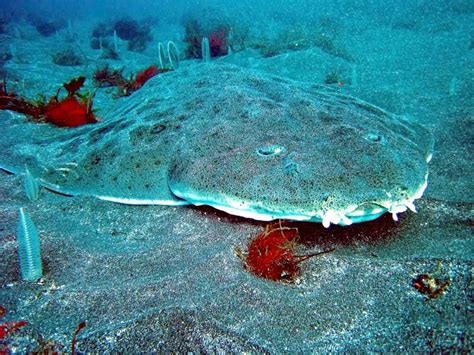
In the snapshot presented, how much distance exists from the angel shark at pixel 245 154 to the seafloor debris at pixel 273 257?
0.28 m

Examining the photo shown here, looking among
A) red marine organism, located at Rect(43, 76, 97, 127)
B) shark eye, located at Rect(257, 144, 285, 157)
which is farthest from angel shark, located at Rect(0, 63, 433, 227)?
red marine organism, located at Rect(43, 76, 97, 127)

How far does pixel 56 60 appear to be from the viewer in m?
12.3

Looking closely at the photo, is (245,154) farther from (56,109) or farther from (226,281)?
(56,109)

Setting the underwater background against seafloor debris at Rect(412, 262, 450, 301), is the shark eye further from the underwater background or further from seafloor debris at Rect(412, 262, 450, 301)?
Answer: seafloor debris at Rect(412, 262, 450, 301)

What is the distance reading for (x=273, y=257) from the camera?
8.11 feet

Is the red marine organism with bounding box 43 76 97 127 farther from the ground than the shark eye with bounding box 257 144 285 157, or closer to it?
closer to it

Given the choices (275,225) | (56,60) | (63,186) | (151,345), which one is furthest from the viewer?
(56,60)

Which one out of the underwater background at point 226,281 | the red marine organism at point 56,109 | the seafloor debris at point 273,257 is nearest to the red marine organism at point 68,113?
the red marine organism at point 56,109

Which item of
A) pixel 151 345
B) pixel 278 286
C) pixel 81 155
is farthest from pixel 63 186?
pixel 278 286

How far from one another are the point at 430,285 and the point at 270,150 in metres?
1.63

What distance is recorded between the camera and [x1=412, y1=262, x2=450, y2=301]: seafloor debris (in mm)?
2154

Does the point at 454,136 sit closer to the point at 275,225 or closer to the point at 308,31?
the point at 275,225

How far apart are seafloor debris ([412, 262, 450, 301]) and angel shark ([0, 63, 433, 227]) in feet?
1.81

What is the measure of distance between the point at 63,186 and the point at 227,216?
2029 mm
